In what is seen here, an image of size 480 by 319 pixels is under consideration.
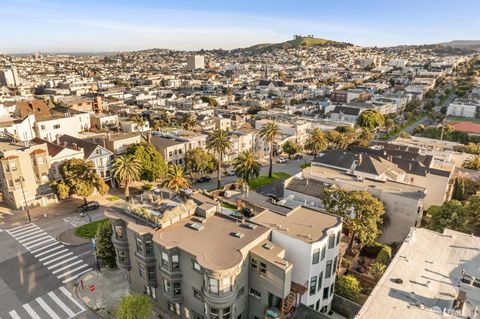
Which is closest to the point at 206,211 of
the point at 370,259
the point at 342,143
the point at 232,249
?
the point at 232,249

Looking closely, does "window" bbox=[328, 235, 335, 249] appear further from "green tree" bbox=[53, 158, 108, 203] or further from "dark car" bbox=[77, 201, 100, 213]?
"dark car" bbox=[77, 201, 100, 213]

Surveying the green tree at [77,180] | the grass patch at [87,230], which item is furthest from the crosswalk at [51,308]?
the green tree at [77,180]

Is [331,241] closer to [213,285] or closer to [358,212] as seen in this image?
[358,212]

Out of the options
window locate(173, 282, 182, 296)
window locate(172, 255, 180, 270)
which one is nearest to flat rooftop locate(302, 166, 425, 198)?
window locate(173, 282, 182, 296)

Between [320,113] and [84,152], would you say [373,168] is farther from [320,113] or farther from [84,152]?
[320,113]

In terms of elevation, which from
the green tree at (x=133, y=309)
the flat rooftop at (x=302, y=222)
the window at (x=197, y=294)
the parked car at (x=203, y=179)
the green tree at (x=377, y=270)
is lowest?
the parked car at (x=203, y=179)

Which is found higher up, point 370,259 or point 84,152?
point 84,152

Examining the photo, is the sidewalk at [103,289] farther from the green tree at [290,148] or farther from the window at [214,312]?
the green tree at [290,148]
